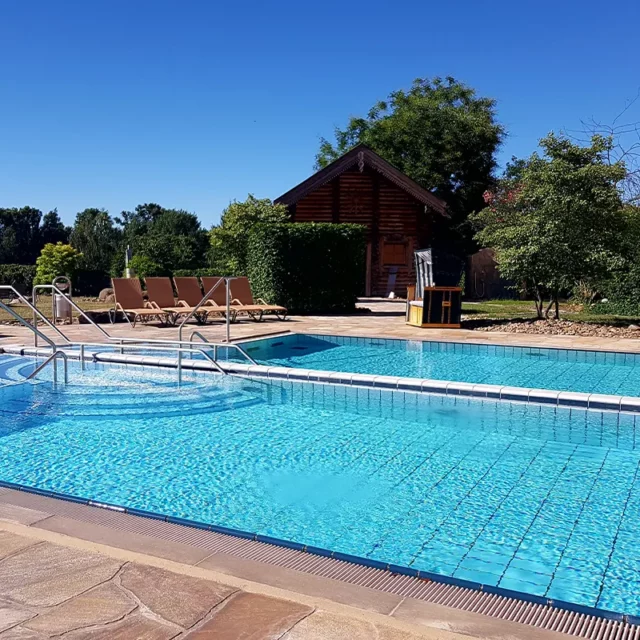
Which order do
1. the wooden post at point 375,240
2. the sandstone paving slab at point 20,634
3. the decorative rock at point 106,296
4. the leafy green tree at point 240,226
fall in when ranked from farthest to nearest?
the wooden post at point 375,240, the decorative rock at point 106,296, the leafy green tree at point 240,226, the sandstone paving slab at point 20,634

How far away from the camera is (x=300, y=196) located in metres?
25.0

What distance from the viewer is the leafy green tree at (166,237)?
30.6 m

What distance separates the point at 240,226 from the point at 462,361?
12.1 meters

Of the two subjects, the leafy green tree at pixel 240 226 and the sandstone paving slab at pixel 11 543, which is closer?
the sandstone paving slab at pixel 11 543

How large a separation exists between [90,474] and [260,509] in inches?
62.4

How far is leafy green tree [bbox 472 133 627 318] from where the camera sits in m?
14.4

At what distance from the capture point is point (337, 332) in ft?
45.0

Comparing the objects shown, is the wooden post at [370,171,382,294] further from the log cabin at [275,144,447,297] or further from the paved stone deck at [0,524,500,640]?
the paved stone deck at [0,524,500,640]

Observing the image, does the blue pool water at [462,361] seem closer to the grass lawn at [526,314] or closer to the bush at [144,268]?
the grass lawn at [526,314]

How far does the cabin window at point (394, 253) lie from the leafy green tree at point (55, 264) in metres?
11.4

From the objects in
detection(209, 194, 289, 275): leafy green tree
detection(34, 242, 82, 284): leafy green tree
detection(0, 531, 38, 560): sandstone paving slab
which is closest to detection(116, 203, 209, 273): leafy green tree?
detection(34, 242, 82, 284): leafy green tree

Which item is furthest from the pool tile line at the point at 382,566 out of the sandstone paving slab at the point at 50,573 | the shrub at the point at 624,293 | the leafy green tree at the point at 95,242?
the leafy green tree at the point at 95,242

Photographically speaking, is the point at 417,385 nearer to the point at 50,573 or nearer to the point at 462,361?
the point at 462,361

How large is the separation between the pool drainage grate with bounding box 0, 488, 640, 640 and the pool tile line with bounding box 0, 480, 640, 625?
15 mm
